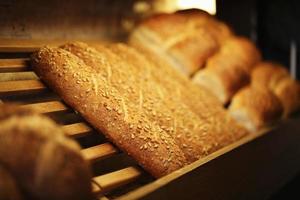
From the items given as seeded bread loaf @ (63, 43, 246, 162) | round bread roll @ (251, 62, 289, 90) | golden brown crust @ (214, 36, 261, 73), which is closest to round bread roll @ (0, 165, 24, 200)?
seeded bread loaf @ (63, 43, 246, 162)

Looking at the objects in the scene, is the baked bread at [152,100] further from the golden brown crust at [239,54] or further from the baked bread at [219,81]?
the golden brown crust at [239,54]

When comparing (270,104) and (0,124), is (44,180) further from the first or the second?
(270,104)

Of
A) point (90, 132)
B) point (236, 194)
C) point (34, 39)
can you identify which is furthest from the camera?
point (34, 39)

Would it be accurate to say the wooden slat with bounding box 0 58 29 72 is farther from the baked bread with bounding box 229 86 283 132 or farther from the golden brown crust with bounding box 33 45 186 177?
the baked bread with bounding box 229 86 283 132

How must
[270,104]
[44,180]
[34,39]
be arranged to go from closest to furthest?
[44,180] < [34,39] < [270,104]

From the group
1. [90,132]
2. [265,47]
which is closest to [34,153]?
[90,132]

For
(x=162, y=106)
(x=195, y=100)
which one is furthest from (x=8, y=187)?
(x=195, y=100)
